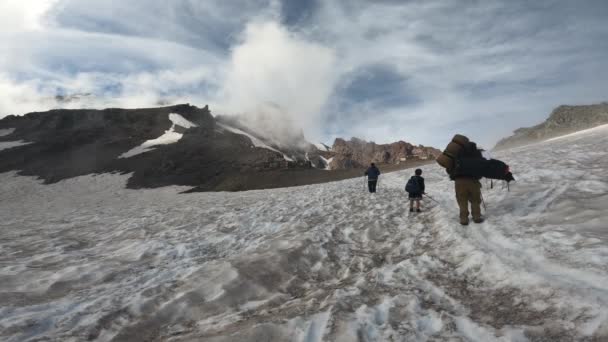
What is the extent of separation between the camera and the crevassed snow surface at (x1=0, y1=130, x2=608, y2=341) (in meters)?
3.75

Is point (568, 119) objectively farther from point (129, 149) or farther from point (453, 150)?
point (453, 150)

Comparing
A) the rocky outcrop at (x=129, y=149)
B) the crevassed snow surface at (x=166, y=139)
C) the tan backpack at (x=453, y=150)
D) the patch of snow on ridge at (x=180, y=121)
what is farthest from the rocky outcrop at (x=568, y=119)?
the tan backpack at (x=453, y=150)

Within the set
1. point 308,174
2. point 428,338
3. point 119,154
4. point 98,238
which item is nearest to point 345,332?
point 428,338

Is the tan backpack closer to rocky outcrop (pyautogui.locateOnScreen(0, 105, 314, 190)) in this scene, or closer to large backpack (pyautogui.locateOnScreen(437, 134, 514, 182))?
large backpack (pyautogui.locateOnScreen(437, 134, 514, 182))

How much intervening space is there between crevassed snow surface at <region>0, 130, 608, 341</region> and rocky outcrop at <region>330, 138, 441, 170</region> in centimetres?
10881

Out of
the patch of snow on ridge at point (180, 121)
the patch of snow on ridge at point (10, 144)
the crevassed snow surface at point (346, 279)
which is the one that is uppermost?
the patch of snow on ridge at point (180, 121)

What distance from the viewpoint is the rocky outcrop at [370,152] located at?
12131 centimetres

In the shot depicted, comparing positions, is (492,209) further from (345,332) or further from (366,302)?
(345,332)

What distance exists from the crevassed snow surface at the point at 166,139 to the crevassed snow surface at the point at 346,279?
189 feet

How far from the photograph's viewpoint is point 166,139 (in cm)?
7062

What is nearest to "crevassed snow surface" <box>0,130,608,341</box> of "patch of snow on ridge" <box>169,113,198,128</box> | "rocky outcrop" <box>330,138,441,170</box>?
"patch of snow on ridge" <box>169,113,198,128</box>

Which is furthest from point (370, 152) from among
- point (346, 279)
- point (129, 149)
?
point (346, 279)

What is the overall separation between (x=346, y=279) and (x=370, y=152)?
537ft

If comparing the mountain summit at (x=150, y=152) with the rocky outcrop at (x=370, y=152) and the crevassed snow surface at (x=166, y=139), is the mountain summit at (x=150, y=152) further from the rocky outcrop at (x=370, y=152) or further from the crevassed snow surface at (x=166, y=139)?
the rocky outcrop at (x=370, y=152)
